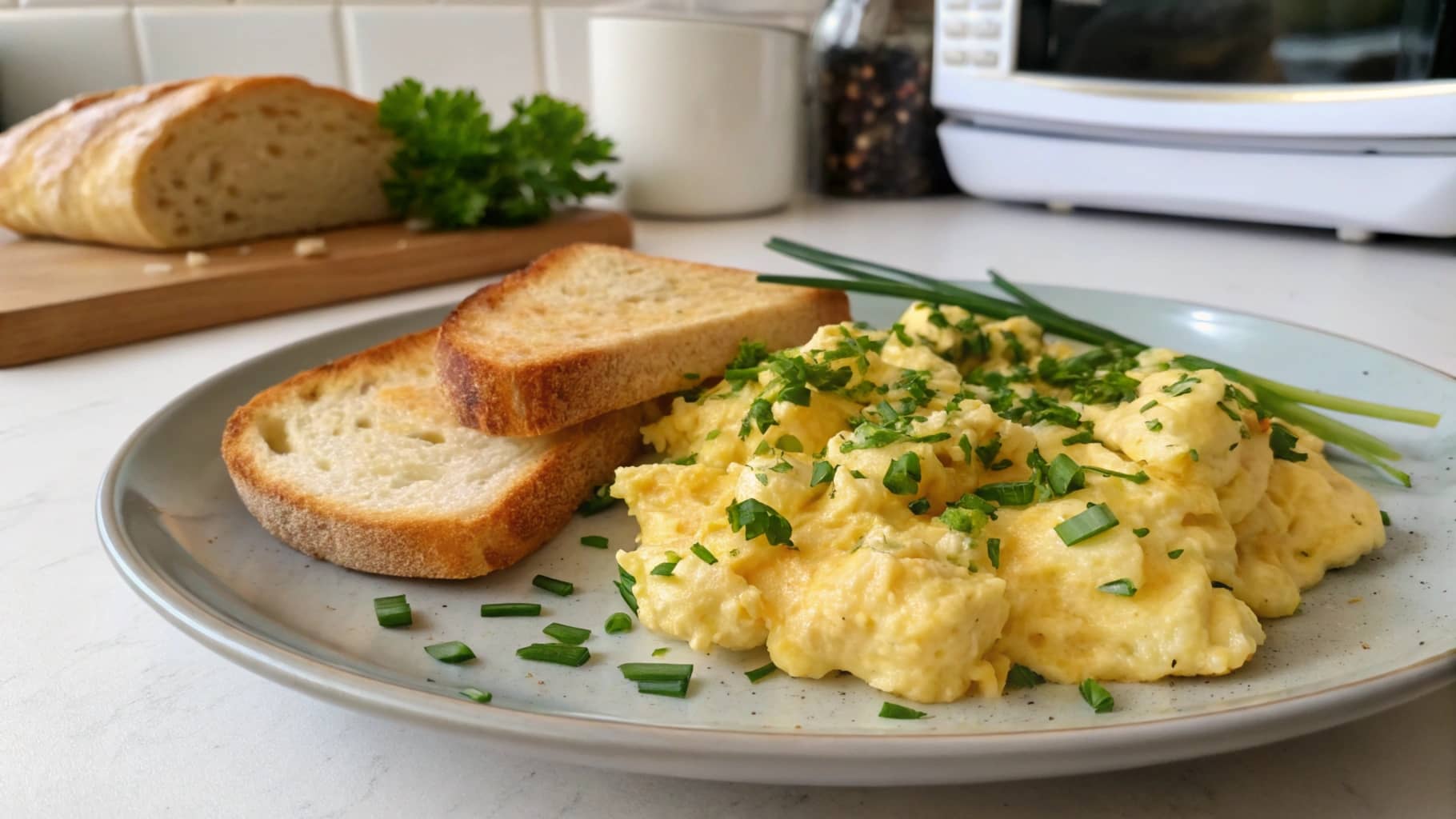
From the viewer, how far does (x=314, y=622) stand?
106cm

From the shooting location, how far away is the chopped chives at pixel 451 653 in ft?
3.23

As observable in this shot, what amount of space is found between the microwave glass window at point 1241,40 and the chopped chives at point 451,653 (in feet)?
8.38

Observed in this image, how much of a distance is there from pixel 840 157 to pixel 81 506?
2.72 m

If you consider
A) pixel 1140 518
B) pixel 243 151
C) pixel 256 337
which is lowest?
pixel 256 337

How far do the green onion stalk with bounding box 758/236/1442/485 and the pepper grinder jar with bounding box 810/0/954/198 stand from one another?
187 cm

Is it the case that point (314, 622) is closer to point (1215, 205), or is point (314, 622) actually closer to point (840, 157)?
point (1215, 205)

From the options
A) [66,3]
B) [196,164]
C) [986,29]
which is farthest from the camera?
[66,3]

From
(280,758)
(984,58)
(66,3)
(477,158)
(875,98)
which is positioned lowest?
(280,758)

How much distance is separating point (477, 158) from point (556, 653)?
2148 millimetres

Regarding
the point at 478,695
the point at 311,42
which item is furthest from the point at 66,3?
the point at 478,695

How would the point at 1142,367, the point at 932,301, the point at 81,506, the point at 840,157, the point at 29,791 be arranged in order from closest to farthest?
the point at 29,791 < the point at 1142,367 < the point at 81,506 < the point at 932,301 < the point at 840,157

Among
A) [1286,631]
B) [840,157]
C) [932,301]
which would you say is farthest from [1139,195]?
[1286,631]

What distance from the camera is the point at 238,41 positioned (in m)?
3.43

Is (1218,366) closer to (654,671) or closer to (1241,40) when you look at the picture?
(654,671)
